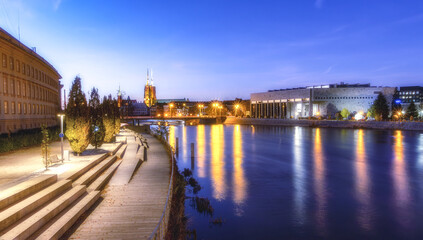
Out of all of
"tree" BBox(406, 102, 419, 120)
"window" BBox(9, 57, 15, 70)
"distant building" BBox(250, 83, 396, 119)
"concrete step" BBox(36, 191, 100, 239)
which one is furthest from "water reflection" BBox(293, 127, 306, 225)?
"distant building" BBox(250, 83, 396, 119)

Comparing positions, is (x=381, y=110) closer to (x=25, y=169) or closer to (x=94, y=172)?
(x=94, y=172)

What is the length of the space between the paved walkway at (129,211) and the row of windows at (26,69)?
26705 mm

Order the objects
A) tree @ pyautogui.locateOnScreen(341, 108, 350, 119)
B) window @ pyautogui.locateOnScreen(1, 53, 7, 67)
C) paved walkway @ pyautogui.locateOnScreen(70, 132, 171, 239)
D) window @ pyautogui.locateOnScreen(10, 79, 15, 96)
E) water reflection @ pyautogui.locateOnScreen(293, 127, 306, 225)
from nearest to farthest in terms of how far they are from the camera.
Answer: paved walkway @ pyautogui.locateOnScreen(70, 132, 171, 239), water reflection @ pyautogui.locateOnScreen(293, 127, 306, 225), window @ pyautogui.locateOnScreen(1, 53, 7, 67), window @ pyautogui.locateOnScreen(10, 79, 15, 96), tree @ pyautogui.locateOnScreen(341, 108, 350, 119)

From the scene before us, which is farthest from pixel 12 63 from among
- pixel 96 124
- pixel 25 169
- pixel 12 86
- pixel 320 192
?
pixel 320 192

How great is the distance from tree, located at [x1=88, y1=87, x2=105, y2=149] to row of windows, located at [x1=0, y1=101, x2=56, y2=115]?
411 inches

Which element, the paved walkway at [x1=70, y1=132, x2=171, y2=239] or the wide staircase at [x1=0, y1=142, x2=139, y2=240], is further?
the paved walkway at [x1=70, y1=132, x2=171, y2=239]

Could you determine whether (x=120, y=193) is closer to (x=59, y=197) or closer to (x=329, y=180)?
(x=59, y=197)

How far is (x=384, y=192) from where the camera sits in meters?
20.2

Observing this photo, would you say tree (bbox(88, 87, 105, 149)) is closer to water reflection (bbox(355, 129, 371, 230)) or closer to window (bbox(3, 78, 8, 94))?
window (bbox(3, 78, 8, 94))

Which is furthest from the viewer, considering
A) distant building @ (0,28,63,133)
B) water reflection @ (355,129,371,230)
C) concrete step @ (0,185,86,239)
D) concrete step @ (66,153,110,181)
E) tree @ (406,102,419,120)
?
tree @ (406,102,419,120)

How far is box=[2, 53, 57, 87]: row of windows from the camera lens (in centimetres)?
3400

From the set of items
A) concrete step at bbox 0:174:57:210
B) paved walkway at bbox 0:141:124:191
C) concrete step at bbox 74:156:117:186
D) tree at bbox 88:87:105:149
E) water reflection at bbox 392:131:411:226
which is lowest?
water reflection at bbox 392:131:411:226

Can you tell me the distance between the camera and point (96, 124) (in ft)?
85.9

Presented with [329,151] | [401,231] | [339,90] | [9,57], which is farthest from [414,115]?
[9,57]
